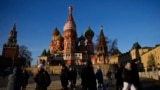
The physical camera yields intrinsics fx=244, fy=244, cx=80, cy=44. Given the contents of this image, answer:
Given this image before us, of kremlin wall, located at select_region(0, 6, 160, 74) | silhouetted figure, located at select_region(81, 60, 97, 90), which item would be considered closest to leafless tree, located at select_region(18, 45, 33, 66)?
kremlin wall, located at select_region(0, 6, 160, 74)

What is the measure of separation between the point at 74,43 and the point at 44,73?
234 feet

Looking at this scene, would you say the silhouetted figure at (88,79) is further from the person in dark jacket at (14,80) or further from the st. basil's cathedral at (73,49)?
the st. basil's cathedral at (73,49)

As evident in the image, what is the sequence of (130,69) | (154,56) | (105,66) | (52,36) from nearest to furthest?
(130,69) → (105,66) → (154,56) → (52,36)

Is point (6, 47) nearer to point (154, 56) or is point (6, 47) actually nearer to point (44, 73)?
point (154, 56)

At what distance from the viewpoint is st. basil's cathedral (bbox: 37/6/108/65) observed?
76125mm

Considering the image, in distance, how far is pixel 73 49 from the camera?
7862 cm

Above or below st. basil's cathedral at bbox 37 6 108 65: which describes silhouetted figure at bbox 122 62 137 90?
below

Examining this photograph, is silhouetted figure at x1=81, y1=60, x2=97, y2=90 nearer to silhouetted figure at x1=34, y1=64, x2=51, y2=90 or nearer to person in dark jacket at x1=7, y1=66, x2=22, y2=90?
silhouetted figure at x1=34, y1=64, x2=51, y2=90

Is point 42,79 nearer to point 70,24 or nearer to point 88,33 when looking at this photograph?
point 70,24

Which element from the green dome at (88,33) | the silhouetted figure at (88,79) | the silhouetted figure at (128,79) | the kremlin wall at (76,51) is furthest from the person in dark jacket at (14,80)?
the green dome at (88,33)

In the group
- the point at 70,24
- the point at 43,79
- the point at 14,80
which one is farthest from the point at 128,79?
the point at 70,24

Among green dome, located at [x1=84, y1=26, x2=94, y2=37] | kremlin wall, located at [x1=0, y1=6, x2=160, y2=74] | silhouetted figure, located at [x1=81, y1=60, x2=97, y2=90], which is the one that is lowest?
silhouetted figure, located at [x1=81, y1=60, x2=97, y2=90]

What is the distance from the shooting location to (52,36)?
99688 mm

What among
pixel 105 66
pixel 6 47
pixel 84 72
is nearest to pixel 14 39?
pixel 6 47
